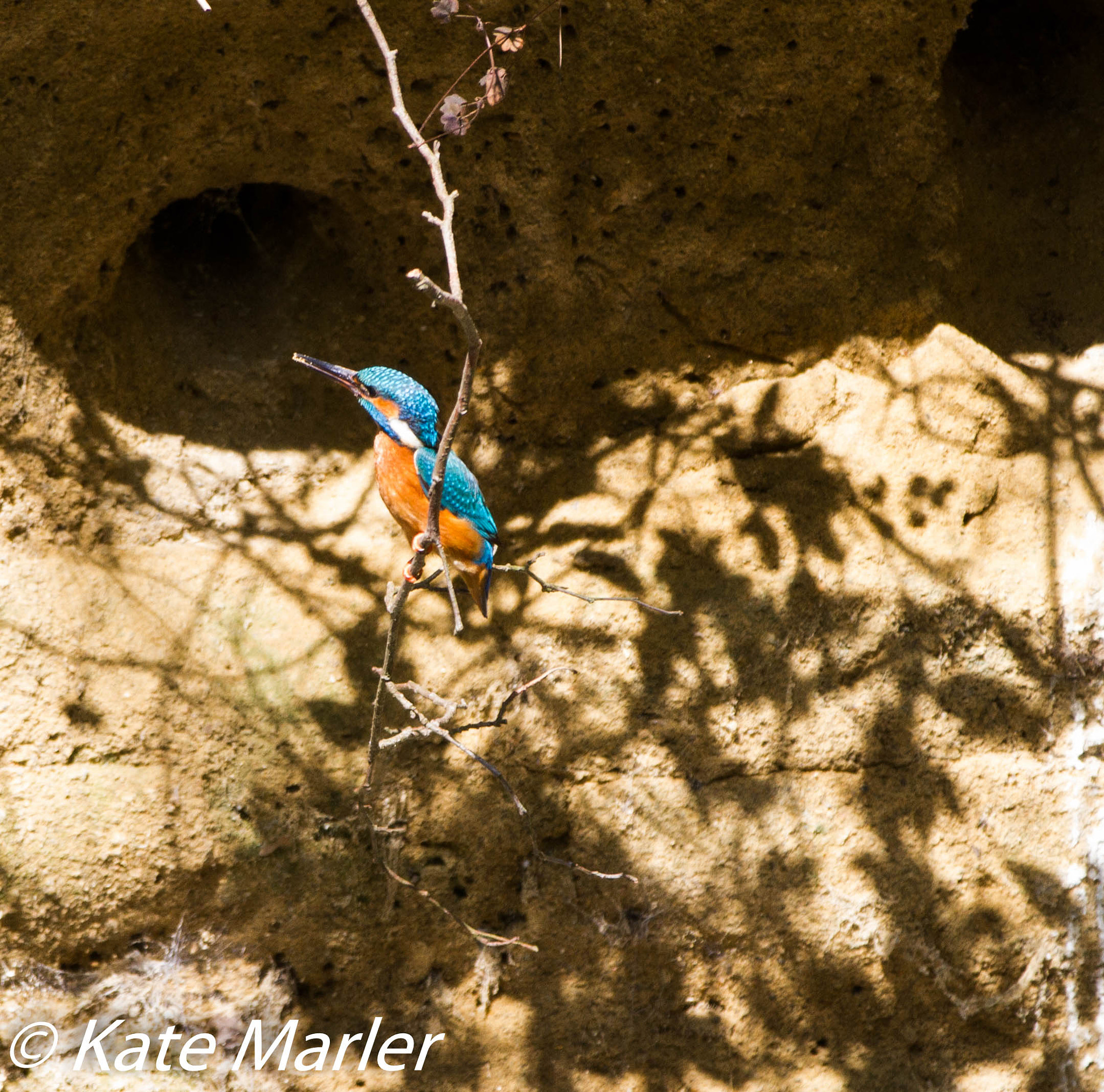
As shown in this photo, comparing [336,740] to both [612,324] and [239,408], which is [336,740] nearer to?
[239,408]

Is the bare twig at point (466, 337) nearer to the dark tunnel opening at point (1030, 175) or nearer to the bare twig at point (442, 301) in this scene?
the bare twig at point (442, 301)

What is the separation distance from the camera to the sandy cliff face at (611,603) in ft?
11.4

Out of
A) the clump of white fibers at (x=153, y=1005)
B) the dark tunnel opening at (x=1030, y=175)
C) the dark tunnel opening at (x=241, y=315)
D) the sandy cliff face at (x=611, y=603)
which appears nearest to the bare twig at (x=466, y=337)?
the sandy cliff face at (x=611, y=603)

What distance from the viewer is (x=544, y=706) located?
11.9 ft

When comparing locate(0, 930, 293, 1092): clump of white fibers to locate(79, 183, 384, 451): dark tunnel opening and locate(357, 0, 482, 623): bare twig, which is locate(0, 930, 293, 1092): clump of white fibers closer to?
locate(357, 0, 482, 623): bare twig

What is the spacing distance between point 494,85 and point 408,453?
101 cm

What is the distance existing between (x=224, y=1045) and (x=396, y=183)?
3.21m

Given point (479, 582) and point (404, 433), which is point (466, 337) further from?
point (479, 582)

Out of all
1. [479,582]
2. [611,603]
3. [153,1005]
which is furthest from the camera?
[611,603]

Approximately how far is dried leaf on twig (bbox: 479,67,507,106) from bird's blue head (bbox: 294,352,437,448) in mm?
797

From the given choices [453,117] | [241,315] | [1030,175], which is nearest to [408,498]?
[453,117]

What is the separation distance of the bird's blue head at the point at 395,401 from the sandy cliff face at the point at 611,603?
105 cm

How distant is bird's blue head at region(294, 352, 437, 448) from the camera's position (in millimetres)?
2902

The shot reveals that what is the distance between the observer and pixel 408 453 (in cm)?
292
